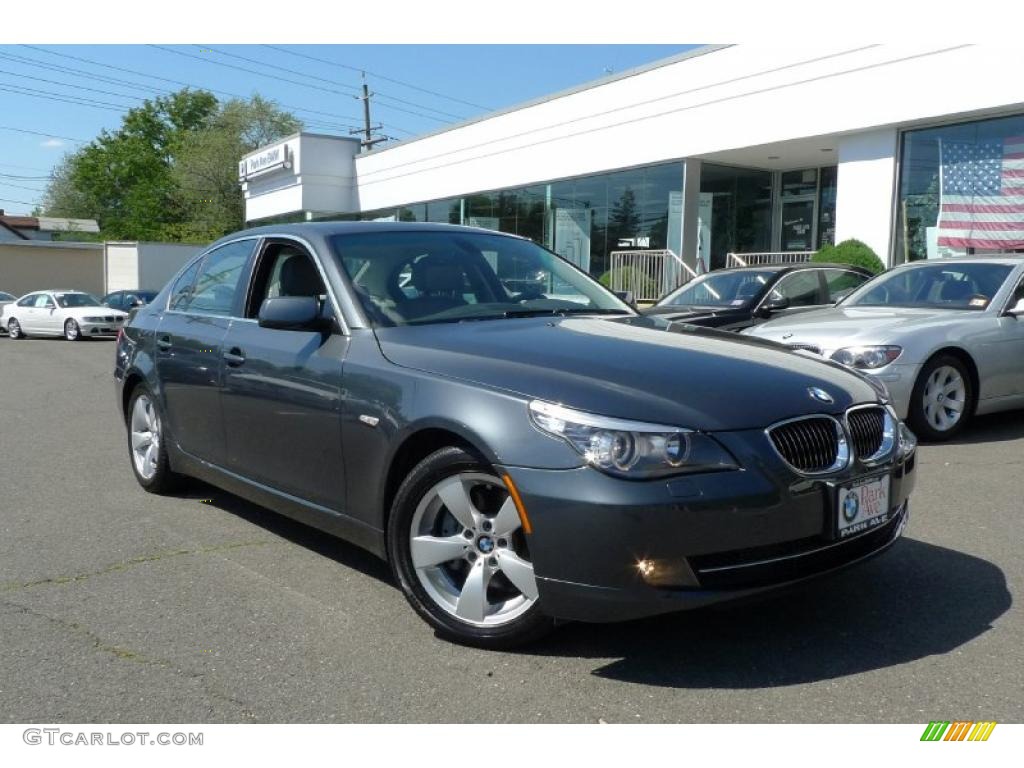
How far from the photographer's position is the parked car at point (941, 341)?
Answer: 7500mm

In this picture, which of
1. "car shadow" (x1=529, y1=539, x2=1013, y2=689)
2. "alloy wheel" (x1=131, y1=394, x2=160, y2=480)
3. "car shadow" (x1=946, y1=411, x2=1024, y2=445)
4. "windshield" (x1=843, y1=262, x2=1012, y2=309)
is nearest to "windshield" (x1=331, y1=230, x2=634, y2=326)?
"car shadow" (x1=529, y1=539, x2=1013, y2=689)

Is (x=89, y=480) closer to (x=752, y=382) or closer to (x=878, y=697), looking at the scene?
(x=752, y=382)

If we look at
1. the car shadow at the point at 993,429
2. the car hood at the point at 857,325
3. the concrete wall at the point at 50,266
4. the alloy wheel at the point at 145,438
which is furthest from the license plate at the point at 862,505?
the concrete wall at the point at 50,266

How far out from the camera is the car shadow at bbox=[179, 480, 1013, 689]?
3369 millimetres

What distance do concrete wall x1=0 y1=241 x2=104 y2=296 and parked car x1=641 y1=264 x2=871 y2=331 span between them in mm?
48722

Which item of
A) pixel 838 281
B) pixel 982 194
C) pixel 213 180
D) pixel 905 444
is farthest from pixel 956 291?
pixel 213 180

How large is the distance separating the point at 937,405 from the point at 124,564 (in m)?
6.03

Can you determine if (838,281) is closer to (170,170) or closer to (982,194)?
(982,194)

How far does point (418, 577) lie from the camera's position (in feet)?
12.2

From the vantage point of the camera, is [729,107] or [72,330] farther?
[72,330]

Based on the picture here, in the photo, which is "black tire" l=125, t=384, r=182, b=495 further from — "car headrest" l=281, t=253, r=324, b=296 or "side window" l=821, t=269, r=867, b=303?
"side window" l=821, t=269, r=867, b=303

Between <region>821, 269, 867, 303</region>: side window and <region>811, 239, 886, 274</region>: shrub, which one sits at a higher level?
<region>811, 239, 886, 274</region>: shrub

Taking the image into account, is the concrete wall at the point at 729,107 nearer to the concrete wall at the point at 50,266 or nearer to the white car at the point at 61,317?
the white car at the point at 61,317

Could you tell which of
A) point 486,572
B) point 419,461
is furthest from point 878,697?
point 419,461
